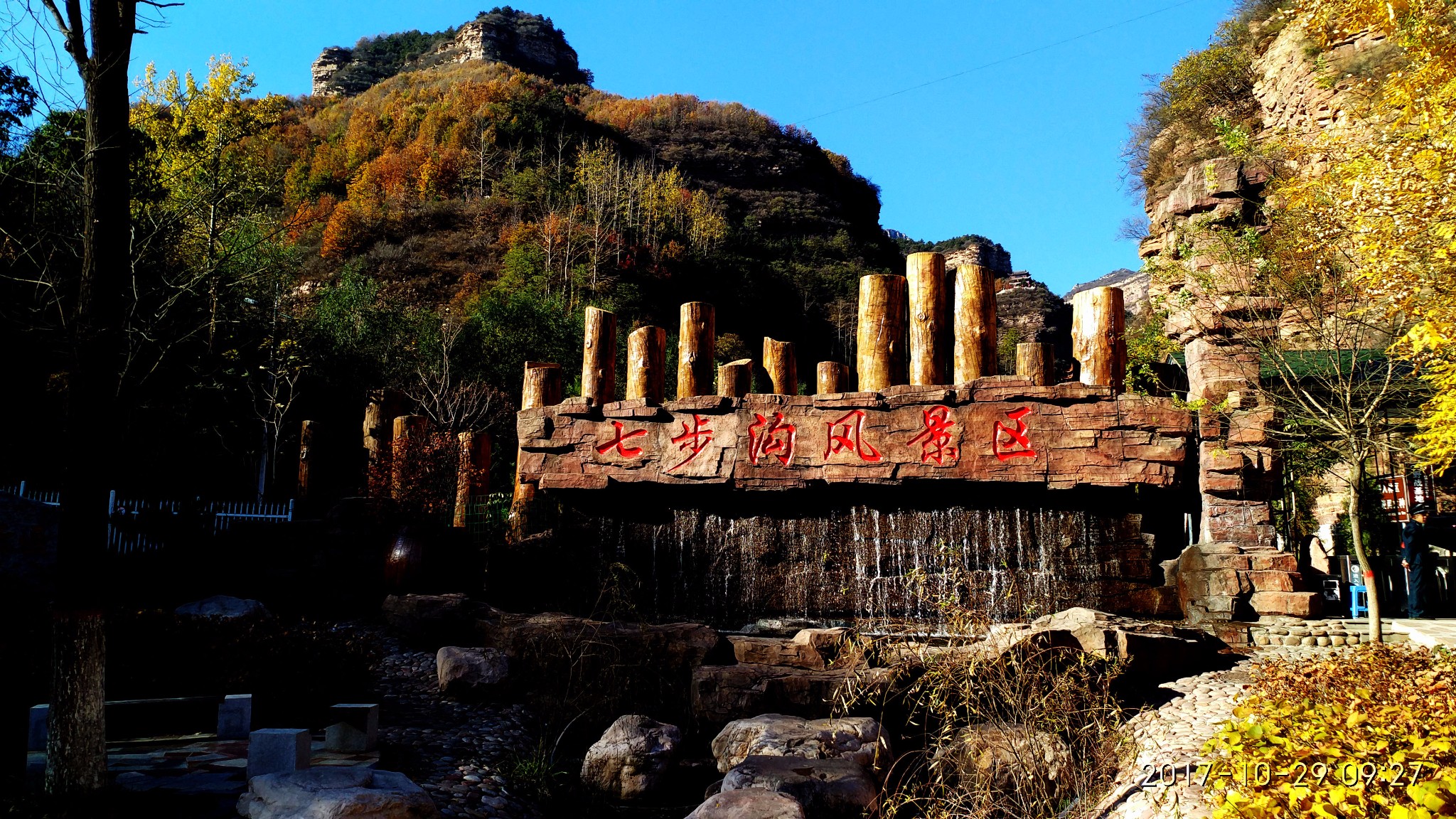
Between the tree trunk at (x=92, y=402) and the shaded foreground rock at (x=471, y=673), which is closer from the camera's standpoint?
the tree trunk at (x=92, y=402)

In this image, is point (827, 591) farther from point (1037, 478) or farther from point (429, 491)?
point (429, 491)

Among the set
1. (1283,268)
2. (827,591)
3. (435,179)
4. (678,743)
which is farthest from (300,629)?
(435,179)

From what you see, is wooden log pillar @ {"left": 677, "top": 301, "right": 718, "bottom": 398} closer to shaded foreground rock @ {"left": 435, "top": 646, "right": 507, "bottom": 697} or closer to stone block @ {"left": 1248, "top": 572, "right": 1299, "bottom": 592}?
shaded foreground rock @ {"left": 435, "top": 646, "right": 507, "bottom": 697}

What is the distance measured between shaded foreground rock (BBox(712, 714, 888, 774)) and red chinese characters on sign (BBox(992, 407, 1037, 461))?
3503 mm

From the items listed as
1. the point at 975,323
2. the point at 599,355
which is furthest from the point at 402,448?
the point at 975,323

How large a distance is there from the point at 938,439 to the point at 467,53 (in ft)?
207

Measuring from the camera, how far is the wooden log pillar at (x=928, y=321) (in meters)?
9.00

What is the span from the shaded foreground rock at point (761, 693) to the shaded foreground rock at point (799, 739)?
41 cm

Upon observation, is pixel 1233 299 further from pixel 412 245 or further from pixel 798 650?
pixel 412 245

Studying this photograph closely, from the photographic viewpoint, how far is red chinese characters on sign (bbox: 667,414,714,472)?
939 cm

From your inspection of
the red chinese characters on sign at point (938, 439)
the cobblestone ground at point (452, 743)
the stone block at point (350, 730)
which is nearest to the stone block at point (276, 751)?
the cobblestone ground at point (452, 743)

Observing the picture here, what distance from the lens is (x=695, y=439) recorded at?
9438 millimetres

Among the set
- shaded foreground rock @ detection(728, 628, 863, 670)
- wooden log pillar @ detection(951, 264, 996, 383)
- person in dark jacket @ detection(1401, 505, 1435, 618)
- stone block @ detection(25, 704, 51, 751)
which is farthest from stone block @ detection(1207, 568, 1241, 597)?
stone block @ detection(25, 704, 51, 751)

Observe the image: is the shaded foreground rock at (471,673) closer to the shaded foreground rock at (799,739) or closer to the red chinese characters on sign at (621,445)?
the shaded foreground rock at (799,739)
